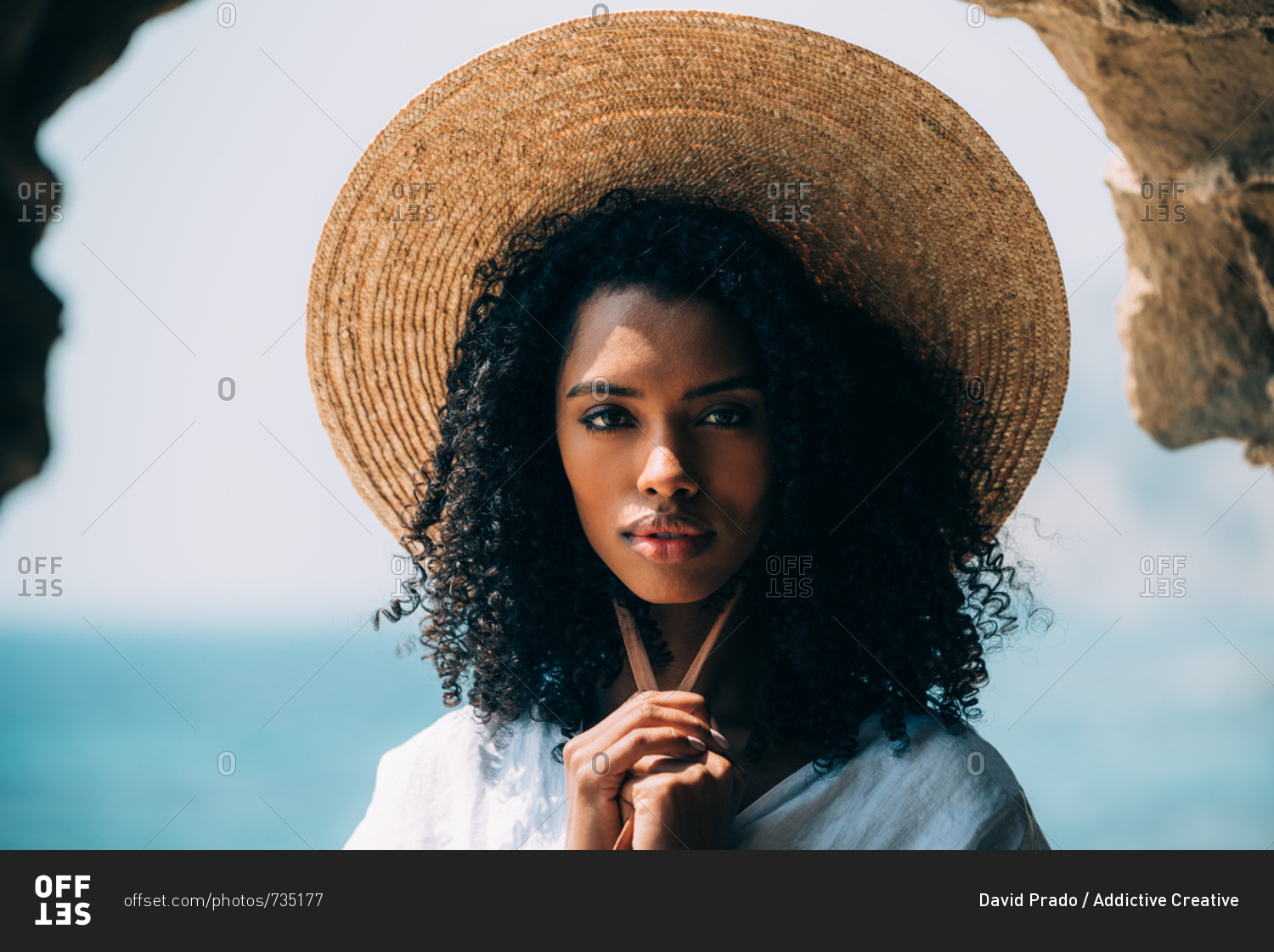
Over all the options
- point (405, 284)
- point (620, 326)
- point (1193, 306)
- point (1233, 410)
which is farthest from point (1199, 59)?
point (405, 284)

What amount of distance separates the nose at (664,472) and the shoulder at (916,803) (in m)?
0.48

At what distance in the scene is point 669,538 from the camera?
4.95ft

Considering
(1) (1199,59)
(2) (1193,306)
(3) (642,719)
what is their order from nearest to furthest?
1. (3) (642,719)
2. (1) (1199,59)
3. (2) (1193,306)

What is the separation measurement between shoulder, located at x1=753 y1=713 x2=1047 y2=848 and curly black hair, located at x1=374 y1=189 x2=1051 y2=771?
47 mm

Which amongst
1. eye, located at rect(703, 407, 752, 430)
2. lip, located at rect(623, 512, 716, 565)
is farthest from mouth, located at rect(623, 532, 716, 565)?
eye, located at rect(703, 407, 752, 430)

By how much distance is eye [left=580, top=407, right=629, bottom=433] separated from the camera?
5.06 ft

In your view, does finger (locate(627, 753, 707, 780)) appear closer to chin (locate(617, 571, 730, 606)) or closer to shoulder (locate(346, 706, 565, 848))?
chin (locate(617, 571, 730, 606))

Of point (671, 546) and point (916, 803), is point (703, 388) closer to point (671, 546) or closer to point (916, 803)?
point (671, 546)

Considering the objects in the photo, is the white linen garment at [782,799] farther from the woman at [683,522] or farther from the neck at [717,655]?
the neck at [717,655]

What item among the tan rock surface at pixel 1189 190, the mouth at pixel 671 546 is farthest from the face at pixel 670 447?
the tan rock surface at pixel 1189 190

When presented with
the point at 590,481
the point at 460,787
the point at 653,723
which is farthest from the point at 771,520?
the point at 460,787
